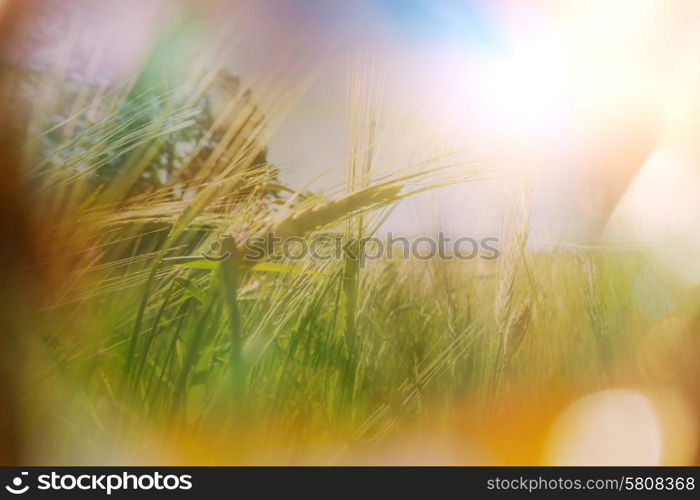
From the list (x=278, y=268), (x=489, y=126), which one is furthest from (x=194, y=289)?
(x=489, y=126)

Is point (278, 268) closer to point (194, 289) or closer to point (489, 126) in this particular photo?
point (194, 289)

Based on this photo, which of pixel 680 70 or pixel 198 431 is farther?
pixel 680 70

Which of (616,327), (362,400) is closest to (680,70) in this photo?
(616,327)

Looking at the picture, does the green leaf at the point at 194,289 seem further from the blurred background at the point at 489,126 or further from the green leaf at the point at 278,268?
the blurred background at the point at 489,126

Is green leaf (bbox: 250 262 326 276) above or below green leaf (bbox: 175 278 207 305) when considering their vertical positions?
above

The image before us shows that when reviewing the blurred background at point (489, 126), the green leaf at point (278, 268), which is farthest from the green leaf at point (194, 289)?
the blurred background at point (489, 126)

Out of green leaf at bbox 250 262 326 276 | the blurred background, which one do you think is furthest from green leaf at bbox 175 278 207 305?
the blurred background

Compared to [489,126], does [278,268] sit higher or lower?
lower

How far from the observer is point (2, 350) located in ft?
1.99

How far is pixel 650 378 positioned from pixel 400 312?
1.40ft

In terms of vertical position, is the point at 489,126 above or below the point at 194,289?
above

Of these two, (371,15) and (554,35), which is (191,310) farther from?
(554,35)

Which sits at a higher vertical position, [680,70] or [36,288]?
[680,70]

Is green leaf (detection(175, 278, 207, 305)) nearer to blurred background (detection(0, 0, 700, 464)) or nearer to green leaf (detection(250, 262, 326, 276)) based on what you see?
green leaf (detection(250, 262, 326, 276))
